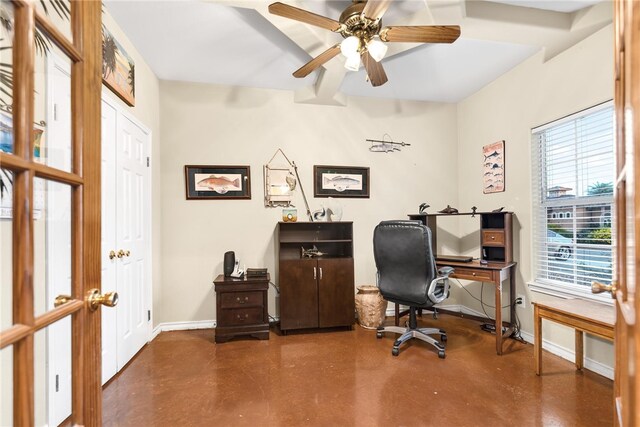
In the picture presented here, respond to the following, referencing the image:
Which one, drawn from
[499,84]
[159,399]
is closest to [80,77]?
[159,399]

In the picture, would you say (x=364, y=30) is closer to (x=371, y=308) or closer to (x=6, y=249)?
(x=6, y=249)

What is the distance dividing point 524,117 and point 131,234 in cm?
399

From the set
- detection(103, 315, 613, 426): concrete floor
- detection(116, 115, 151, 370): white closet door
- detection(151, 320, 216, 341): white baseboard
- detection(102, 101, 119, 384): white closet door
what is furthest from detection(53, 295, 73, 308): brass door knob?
detection(151, 320, 216, 341): white baseboard

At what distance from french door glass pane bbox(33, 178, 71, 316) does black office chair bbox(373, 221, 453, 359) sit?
92.4 inches

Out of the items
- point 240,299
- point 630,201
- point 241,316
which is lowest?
point 241,316

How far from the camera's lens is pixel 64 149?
0.84 metres

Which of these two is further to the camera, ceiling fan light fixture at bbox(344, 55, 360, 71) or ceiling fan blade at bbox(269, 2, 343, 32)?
ceiling fan light fixture at bbox(344, 55, 360, 71)

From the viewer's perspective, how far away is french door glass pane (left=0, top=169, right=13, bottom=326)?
61 centimetres

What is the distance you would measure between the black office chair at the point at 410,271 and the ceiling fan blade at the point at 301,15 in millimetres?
1658

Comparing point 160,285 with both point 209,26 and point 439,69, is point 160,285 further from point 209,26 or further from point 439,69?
point 439,69

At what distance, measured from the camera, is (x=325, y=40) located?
8.16 feet

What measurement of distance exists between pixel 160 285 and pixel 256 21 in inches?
111

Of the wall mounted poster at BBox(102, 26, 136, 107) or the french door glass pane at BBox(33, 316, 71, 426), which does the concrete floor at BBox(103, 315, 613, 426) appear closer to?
the french door glass pane at BBox(33, 316, 71, 426)

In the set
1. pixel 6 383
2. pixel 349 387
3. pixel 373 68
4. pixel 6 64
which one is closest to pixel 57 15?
pixel 6 64
